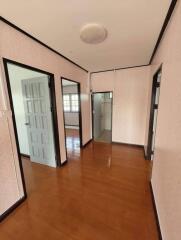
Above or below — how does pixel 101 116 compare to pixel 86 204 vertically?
above

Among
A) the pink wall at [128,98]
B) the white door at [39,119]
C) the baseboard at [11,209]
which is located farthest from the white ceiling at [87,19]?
the baseboard at [11,209]

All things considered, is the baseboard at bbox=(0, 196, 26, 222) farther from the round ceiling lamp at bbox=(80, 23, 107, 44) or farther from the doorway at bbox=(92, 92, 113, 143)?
the doorway at bbox=(92, 92, 113, 143)

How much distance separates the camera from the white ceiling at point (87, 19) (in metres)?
1.28

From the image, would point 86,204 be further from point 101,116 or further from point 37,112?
point 101,116

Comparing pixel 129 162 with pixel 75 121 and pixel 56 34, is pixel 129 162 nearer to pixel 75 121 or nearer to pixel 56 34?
pixel 56 34

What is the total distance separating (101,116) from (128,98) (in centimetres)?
178

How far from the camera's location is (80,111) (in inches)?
142

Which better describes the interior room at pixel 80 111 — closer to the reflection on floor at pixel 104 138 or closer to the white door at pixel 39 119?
the white door at pixel 39 119

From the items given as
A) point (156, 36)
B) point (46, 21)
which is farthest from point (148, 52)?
point (46, 21)

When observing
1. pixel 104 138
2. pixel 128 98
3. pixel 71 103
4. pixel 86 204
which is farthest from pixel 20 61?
pixel 71 103

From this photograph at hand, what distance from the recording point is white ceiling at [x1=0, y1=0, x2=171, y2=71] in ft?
4.21

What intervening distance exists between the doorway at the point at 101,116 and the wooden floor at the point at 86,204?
1.75 meters

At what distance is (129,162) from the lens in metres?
2.96

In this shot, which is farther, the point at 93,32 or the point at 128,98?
the point at 128,98
